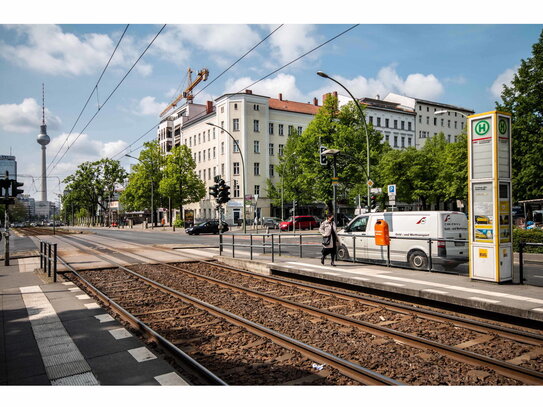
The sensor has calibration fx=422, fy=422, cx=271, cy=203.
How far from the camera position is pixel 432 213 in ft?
39.1

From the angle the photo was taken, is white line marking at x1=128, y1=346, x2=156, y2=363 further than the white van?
No

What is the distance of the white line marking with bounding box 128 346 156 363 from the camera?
507 cm

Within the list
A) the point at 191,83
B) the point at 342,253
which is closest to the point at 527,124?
the point at 342,253

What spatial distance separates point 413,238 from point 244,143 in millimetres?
53522

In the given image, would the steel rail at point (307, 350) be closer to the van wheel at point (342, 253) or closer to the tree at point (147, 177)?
the van wheel at point (342, 253)

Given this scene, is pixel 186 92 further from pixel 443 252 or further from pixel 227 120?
pixel 443 252

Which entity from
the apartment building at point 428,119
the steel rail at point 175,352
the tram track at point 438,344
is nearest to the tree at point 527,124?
the tram track at point 438,344

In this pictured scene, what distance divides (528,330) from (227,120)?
58978mm

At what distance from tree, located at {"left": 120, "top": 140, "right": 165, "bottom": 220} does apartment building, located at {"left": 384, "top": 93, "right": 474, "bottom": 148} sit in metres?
48.4

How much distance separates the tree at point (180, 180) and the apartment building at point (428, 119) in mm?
45097

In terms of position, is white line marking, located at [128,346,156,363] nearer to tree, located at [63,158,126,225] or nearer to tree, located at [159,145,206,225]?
tree, located at [159,145,206,225]

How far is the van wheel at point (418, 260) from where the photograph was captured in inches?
436

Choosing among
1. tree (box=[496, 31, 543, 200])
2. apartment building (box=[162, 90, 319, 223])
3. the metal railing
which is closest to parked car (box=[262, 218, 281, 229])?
apartment building (box=[162, 90, 319, 223])
